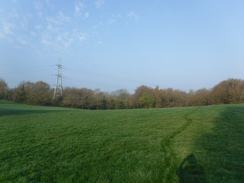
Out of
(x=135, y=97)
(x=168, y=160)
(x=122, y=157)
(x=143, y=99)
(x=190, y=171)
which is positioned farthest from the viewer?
(x=135, y=97)

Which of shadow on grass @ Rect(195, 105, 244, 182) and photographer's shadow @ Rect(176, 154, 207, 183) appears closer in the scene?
photographer's shadow @ Rect(176, 154, 207, 183)

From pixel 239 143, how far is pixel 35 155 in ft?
30.9

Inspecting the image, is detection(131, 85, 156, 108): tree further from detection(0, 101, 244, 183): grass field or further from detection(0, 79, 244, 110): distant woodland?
detection(0, 101, 244, 183): grass field

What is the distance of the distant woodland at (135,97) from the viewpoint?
60281 millimetres

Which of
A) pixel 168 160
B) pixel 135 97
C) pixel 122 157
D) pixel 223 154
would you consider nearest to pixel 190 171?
pixel 168 160

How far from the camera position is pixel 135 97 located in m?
82.0

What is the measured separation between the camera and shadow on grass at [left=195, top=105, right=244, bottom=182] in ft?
18.3

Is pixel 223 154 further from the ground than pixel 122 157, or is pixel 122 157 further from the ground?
pixel 223 154

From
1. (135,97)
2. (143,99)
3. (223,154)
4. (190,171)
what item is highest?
(135,97)

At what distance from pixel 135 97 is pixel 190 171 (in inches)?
3003

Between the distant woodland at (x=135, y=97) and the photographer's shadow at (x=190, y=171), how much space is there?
60555mm

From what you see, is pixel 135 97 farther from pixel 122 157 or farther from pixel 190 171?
pixel 190 171

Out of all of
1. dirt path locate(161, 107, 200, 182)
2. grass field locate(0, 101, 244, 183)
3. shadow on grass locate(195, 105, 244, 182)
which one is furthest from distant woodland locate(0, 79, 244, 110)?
dirt path locate(161, 107, 200, 182)

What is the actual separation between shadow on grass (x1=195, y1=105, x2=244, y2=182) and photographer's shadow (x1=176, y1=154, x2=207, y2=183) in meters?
0.22
